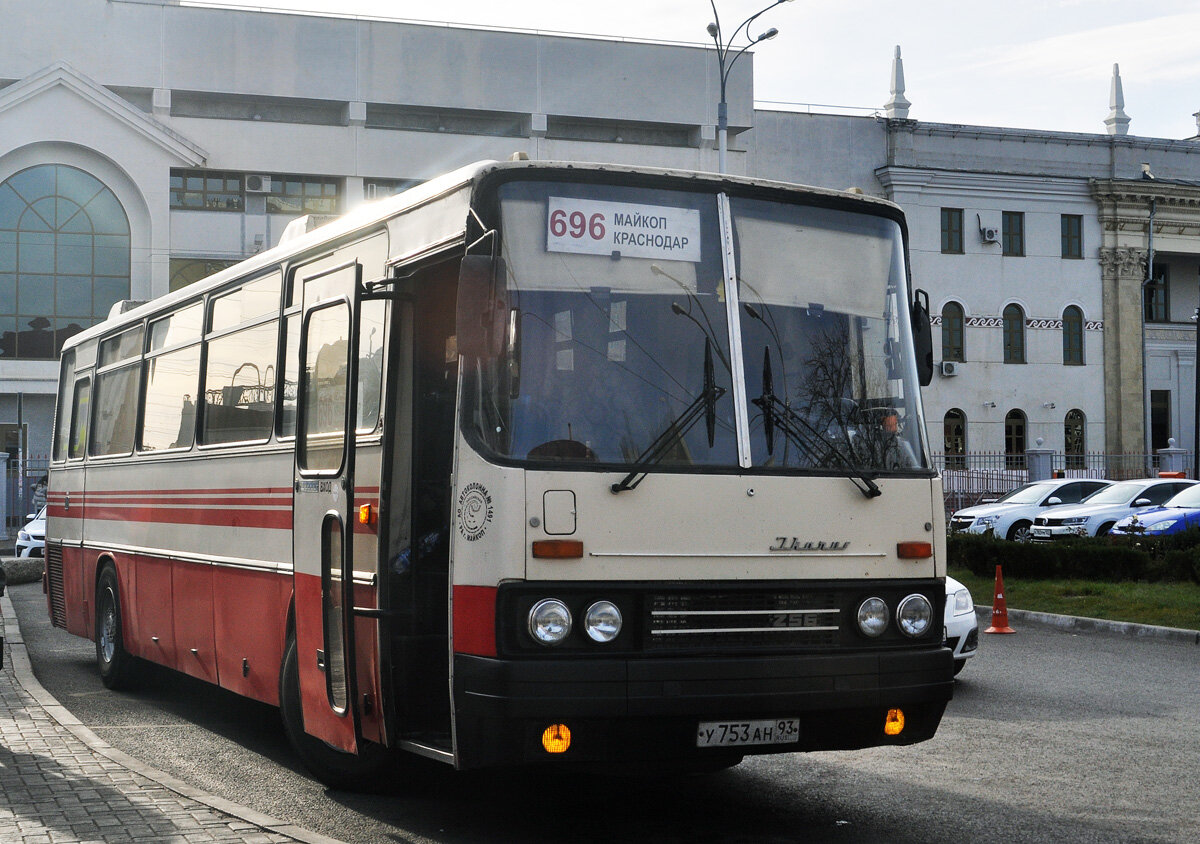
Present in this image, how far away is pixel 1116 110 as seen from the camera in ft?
200

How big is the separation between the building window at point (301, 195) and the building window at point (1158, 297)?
3217cm

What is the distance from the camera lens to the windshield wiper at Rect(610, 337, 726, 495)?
6441mm

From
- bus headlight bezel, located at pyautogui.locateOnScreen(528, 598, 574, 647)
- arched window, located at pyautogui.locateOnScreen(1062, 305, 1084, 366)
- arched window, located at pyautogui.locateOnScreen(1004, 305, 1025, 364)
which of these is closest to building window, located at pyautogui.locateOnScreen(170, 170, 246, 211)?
arched window, located at pyautogui.locateOnScreen(1004, 305, 1025, 364)

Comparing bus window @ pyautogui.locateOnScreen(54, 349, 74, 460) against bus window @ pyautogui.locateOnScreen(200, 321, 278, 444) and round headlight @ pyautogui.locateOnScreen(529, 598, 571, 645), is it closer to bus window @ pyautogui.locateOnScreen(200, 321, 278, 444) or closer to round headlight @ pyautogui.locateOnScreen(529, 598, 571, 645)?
bus window @ pyautogui.locateOnScreen(200, 321, 278, 444)

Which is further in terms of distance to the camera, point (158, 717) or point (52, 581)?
point (52, 581)

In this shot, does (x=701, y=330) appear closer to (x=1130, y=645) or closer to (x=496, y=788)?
(x=496, y=788)

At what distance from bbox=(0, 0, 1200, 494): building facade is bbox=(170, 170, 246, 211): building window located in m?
0.07

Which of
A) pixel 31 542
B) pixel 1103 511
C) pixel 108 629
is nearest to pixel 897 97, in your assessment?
pixel 1103 511

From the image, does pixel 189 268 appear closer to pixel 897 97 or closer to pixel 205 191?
pixel 205 191

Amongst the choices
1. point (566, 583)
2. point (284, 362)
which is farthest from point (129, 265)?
point (566, 583)

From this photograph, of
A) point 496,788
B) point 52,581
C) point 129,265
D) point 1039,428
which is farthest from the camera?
point 1039,428

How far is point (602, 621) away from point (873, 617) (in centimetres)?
131

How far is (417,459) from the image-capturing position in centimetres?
719

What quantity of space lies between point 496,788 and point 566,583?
2523mm
